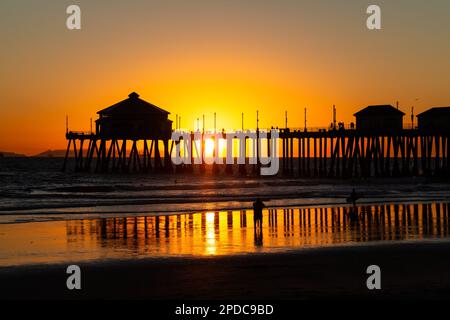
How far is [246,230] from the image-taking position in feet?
81.5

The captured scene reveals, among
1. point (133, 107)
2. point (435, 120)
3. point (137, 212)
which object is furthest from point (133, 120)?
point (137, 212)

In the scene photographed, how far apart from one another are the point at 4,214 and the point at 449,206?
21787 millimetres

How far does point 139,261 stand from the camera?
17.8 m

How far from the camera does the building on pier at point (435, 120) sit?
6800 centimetres

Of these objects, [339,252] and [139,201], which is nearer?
[339,252]

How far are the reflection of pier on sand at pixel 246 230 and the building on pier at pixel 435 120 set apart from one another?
36.7m

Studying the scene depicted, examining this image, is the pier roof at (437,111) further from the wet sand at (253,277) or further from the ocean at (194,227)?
the wet sand at (253,277)

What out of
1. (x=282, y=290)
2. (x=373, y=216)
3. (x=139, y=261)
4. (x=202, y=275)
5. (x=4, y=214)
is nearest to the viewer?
(x=282, y=290)

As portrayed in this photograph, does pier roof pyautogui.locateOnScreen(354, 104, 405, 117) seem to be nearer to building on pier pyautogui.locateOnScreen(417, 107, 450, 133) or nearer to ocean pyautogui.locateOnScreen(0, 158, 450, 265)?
building on pier pyautogui.locateOnScreen(417, 107, 450, 133)

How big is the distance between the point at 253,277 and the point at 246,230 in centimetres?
951

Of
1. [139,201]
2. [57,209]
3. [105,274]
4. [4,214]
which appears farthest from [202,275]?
[139,201]

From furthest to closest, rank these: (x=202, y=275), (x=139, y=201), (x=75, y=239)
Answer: (x=139, y=201) < (x=75, y=239) < (x=202, y=275)

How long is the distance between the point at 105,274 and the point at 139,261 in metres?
1.86
